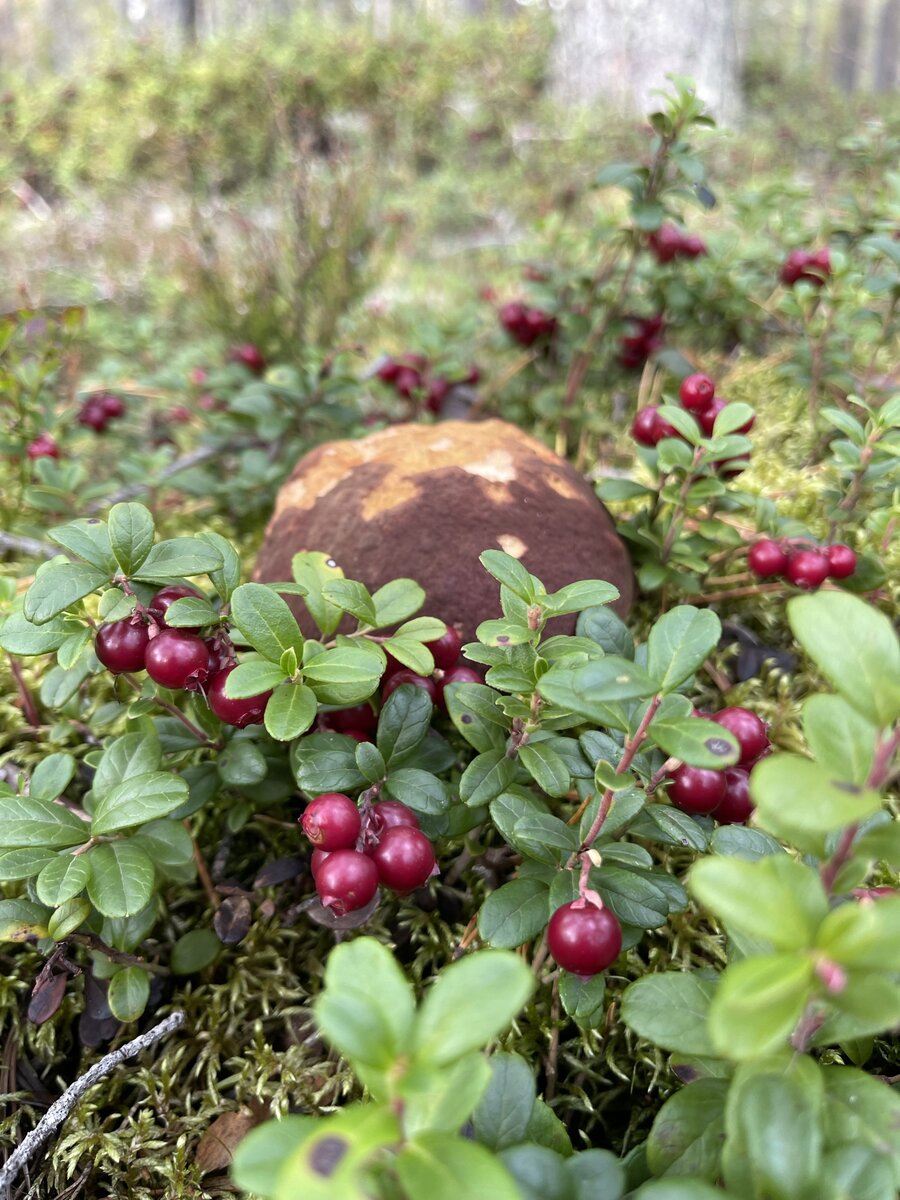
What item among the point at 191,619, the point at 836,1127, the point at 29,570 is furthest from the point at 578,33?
the point at 836,1127

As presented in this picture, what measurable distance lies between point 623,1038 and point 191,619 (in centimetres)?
96

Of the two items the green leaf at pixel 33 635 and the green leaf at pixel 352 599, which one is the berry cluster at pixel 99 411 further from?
the green leaf at pixel 352 599

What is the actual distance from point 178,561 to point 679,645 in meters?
0.76

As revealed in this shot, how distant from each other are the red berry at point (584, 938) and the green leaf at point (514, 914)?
96mm

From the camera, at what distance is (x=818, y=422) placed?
2.65 meters

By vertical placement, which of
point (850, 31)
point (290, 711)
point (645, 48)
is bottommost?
point (290, 711)

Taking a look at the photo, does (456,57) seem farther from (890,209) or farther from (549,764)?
(549,764)

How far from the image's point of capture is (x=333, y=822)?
1.05m

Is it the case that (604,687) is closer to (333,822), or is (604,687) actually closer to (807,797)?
(807,797)

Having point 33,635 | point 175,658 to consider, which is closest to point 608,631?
point 175,658

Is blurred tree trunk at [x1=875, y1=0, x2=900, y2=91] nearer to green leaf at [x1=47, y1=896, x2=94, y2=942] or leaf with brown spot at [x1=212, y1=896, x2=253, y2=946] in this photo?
leaf with brown spot at [x1=212, y1=896, x2=253, y2=946]

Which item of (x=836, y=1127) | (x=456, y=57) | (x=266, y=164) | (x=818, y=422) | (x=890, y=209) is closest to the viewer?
(x=836, y=1127)

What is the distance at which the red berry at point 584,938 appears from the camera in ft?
3.09

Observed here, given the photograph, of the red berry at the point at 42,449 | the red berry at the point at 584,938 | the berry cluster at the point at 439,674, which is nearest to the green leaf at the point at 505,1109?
the red berry at the point at 584,938
